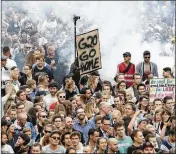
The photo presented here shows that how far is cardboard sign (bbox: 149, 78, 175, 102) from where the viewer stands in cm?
2311

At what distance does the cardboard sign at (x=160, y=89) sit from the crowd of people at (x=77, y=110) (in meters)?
0.14

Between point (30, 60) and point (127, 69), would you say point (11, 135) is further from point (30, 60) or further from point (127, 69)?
point (127, 69)

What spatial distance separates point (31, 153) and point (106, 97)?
353cm

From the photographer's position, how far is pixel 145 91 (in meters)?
23.7

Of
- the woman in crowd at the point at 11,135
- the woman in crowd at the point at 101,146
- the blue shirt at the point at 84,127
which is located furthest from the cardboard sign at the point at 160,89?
the woman in crowd at the point at 11,135

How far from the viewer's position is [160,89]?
23.2 m

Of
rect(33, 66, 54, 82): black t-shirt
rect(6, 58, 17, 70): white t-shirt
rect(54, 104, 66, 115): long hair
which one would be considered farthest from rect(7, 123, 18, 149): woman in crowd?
rect(33, 66, 54, 82): black t-shirt

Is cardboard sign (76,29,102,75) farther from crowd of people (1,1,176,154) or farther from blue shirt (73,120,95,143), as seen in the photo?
blue shirt (73,120,95,143)

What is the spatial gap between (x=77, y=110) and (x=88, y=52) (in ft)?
8.84

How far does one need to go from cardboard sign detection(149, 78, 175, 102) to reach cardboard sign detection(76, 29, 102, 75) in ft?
4.03

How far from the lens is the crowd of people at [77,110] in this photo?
65.7ft

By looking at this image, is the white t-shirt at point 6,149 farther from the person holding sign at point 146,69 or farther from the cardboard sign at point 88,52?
the person holding sign at point 146,69

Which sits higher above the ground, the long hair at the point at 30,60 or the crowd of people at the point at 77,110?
the long hair at the point at 30,60

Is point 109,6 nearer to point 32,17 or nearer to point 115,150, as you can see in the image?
point 32,17
